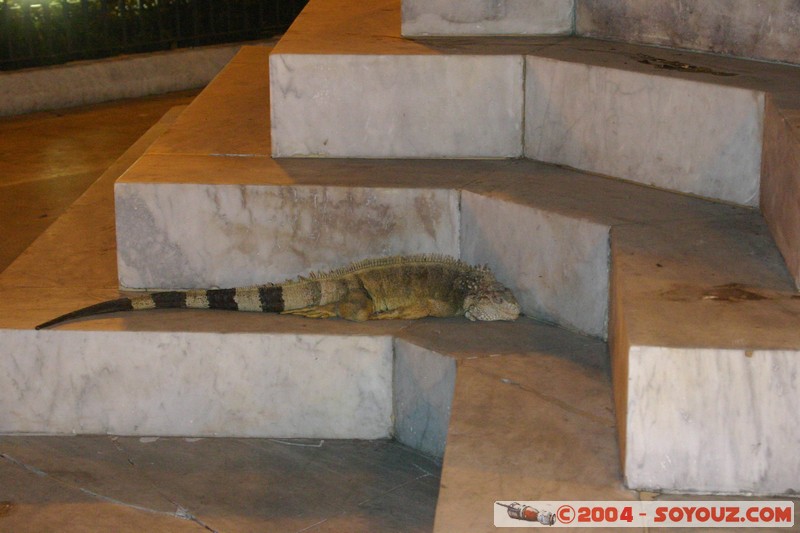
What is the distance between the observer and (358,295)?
4.28 meters

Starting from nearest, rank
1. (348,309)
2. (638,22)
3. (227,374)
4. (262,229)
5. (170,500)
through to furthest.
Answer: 1. (170,500)
2. (227,374)
3. (348,309)
4. (262,229)
5. (638,22)

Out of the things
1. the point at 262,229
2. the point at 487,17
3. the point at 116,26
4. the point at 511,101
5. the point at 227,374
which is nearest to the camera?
the point at 227,374

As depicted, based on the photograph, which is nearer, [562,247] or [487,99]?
[562,247]

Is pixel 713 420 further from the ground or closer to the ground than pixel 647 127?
closer to the ground

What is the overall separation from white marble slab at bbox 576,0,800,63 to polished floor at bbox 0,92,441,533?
239cm

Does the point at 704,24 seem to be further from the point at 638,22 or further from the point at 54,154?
→ the point at 54,154

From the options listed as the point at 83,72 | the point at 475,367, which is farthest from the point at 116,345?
the point at 83,72

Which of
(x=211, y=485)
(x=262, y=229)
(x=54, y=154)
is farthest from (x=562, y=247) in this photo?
(x=54, y=154)

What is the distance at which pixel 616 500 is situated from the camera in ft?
9.48

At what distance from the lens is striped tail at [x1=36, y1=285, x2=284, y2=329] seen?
432 cm

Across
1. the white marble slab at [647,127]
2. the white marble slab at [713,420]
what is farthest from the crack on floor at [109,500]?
the white marble slab at [647,127]

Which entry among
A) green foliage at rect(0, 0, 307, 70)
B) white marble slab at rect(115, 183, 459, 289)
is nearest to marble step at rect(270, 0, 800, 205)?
white marble slab at rect(115, 183, 459, 289)

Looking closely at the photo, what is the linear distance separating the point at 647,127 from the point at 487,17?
1301 mm

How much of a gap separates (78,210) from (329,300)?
2.14m
